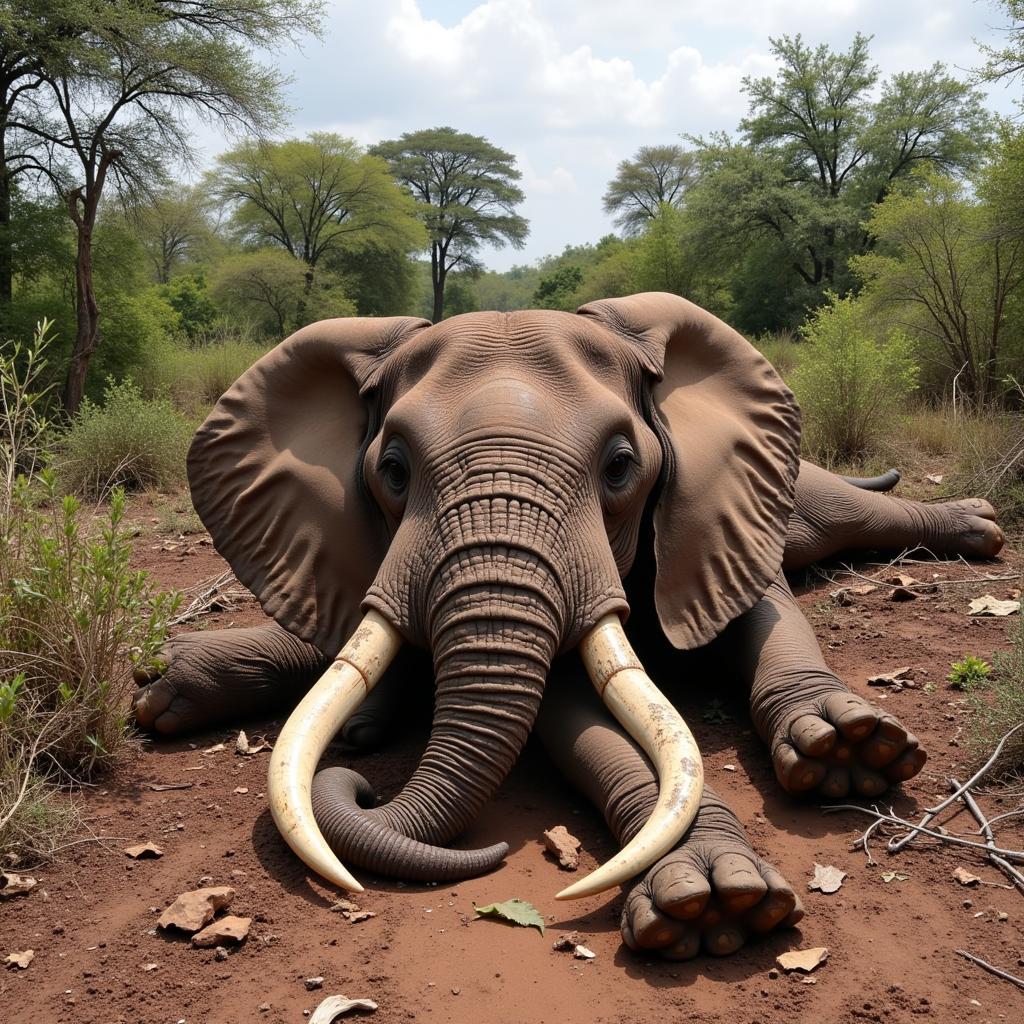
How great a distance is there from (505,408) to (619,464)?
58 centimetres

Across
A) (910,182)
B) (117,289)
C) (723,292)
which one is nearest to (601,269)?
(723,292)

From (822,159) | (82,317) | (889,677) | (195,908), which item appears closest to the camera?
(195,908)

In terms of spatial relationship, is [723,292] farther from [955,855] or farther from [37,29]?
[955,855]

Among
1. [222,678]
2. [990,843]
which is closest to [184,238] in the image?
[222,678]

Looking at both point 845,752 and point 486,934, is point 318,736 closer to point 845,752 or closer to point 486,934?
point 486,934

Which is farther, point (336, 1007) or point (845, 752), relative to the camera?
point (845, 752)

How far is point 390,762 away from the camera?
442 cm

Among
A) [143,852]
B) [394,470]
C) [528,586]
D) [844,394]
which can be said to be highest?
[394,470]

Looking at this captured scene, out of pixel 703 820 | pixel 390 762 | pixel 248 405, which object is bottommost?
pixel 390 762

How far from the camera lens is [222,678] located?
4.92m

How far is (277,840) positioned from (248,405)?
213 cm

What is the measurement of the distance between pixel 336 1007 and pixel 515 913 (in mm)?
634

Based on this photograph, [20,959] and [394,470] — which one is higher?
[394,470]

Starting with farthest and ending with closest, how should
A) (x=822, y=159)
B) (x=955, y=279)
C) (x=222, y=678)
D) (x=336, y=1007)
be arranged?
(x=822, y=159)
(x=955, y=279)
(x=222, y=678)
(x=336, y=1007)
